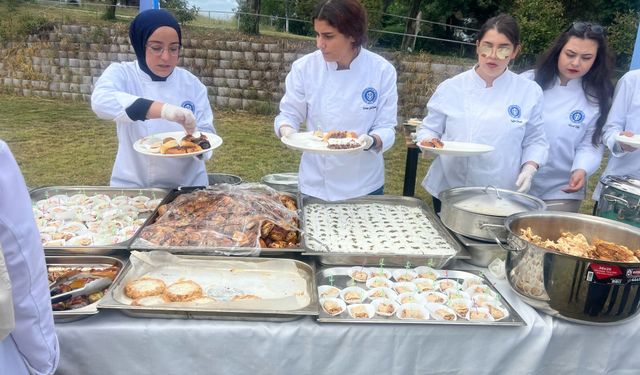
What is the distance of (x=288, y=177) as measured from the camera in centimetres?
344

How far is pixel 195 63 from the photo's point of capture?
914cm

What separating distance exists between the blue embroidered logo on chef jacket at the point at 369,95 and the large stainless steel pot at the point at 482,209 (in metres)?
0.74

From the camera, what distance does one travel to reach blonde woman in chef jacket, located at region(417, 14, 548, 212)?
2225mm

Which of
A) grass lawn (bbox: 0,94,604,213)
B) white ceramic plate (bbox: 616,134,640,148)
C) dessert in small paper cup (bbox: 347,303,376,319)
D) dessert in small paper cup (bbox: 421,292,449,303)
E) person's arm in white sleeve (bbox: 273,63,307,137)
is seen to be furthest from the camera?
grass lawn (bbox: 0,94,604,213)

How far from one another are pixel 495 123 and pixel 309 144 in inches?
37.3

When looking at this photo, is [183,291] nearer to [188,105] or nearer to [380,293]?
[380,293]

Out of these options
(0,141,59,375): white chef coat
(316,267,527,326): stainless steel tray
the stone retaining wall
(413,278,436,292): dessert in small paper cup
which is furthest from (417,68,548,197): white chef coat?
the stone retaining wall

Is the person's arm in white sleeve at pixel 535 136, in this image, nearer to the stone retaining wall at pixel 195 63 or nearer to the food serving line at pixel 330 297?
the food serving line at pixel 330 297

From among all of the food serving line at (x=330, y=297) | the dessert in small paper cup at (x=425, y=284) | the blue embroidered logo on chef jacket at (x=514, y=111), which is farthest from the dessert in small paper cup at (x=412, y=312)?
the blue embroidered logo on chef jacket at (x=514, y=111)

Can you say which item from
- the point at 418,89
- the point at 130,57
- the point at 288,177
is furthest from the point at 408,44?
the point at 288,177

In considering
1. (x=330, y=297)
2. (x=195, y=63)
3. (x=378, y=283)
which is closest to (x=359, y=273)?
(x=378, y=283)

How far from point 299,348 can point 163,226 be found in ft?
2.65

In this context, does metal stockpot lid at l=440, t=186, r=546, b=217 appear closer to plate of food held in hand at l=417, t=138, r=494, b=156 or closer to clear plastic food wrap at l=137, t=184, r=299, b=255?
plate of food held in hand at l=417, t=138, r=494, b=156

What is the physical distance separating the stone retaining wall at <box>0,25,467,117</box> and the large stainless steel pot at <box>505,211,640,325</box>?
810cm
